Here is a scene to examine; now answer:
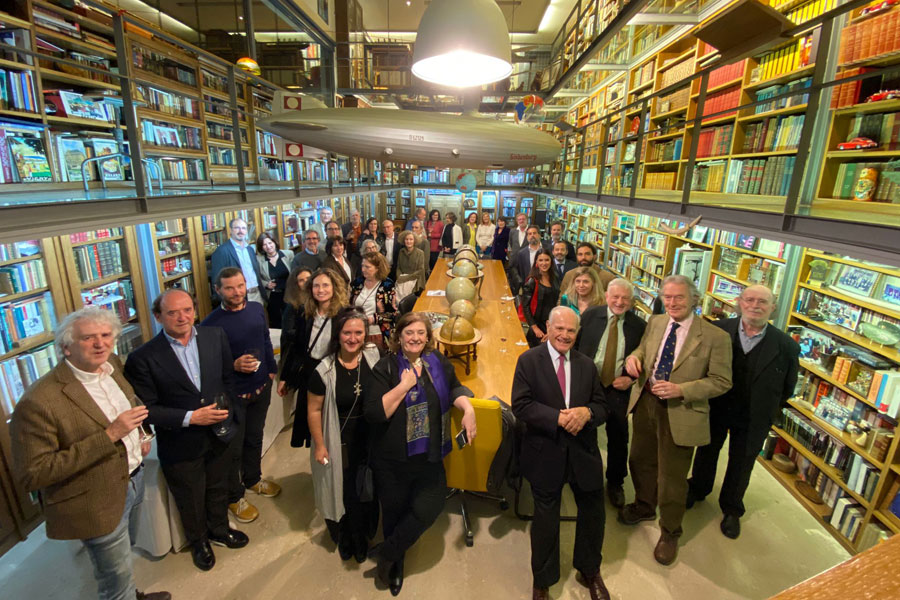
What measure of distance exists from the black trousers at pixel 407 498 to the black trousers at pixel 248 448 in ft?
3.28

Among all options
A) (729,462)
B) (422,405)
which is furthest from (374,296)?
(729,462)

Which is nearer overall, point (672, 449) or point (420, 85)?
point (672, 449)

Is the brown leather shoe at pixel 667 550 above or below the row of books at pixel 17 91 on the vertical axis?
below

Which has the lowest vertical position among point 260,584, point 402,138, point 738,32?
point 260,584

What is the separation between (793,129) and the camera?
372 cm

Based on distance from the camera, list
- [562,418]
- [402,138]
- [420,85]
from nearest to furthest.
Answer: [562,418] < [402,138] < [420,85]

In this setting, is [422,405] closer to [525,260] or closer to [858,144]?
[525,260]

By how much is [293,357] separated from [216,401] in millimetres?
794

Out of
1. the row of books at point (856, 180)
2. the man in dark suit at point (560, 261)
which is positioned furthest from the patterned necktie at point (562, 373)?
the row of books at point (856, 180)

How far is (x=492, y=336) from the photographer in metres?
3.78

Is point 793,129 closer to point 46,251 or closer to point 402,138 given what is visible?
point 402,138

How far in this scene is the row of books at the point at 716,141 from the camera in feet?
15.2

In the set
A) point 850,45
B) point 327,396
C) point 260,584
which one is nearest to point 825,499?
point 850,45

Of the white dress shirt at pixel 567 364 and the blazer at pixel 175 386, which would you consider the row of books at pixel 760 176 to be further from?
the blazer at pixel 175 386
